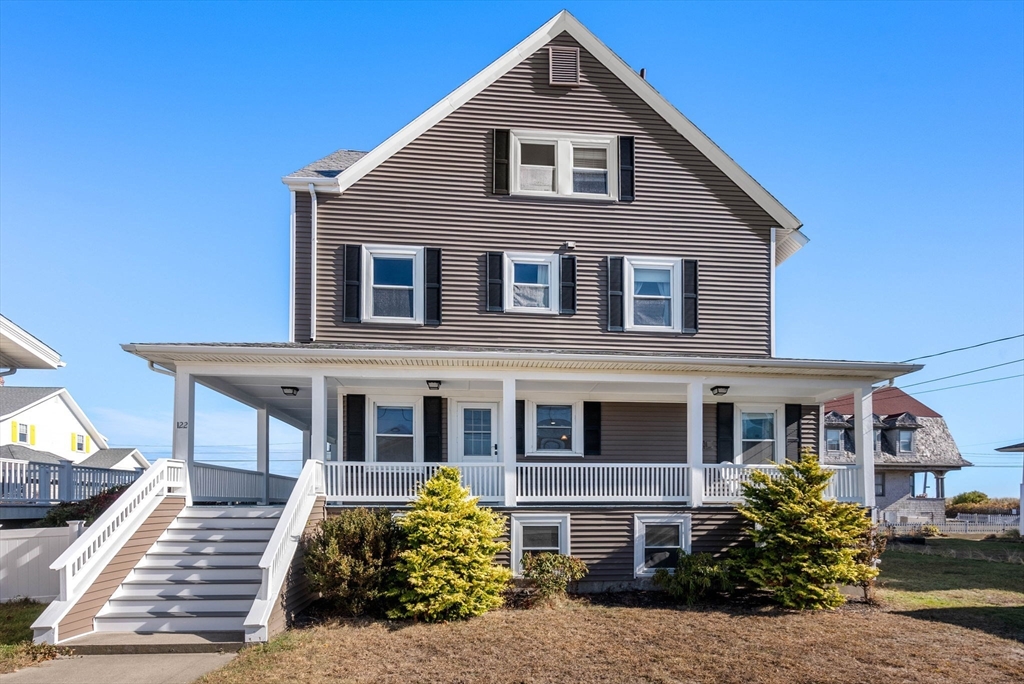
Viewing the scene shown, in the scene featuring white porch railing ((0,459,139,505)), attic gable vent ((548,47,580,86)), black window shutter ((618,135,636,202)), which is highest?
attic gable vent ((548,47,580,86))

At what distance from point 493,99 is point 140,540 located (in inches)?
402

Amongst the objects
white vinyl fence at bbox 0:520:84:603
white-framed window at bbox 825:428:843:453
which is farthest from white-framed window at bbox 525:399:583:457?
white-framed window at bbox 825:428:843:453

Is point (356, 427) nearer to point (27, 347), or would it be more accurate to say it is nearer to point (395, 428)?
point (395, 428)

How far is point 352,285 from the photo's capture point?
1554cm

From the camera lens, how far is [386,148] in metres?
15.9

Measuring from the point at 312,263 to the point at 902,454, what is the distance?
34957 mm

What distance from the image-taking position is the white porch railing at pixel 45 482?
604 inches

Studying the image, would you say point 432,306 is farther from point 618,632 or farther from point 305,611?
point 618,632

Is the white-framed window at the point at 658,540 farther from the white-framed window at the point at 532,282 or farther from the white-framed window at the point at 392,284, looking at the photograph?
the white-framed window at the point at 392,284

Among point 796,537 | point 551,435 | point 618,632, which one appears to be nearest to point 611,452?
point 551,435

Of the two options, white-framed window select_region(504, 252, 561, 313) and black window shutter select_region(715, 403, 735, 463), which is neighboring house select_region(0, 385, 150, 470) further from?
black window shutter select_region(715, 403, 735, 463)

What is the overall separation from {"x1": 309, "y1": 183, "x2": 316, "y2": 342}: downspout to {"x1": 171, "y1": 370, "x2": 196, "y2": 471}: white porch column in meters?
2.42

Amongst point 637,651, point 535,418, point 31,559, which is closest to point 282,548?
point 637,651

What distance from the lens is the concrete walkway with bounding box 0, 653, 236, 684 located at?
9.04m
